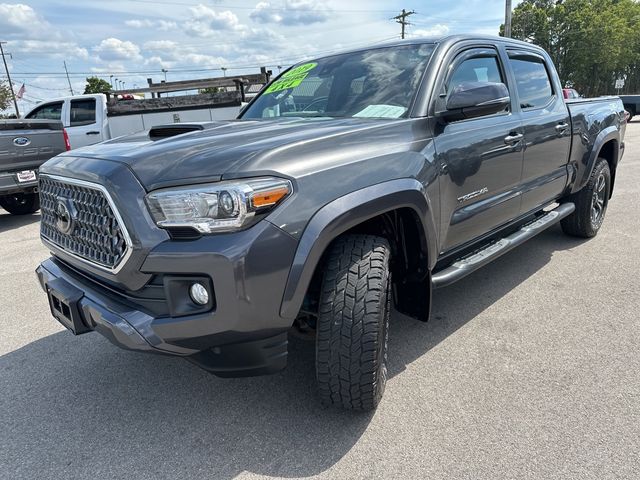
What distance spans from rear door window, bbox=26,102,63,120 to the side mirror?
1061 cm

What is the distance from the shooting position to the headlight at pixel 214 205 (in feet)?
6.02

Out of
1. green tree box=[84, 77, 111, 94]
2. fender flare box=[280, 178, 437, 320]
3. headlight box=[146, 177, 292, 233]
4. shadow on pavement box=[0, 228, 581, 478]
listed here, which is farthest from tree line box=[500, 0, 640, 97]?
headlight box=[146, 177, 292, 233]

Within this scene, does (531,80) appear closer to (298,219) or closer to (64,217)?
(298,219)

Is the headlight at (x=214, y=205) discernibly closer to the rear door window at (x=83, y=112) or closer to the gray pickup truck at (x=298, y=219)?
the gray pickup truck at (x=298, y=219)

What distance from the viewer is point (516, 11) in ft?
188

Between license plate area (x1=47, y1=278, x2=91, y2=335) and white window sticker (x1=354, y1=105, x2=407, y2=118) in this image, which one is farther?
white window sticker (x1=354, y1=105, x2=407, y2=118)

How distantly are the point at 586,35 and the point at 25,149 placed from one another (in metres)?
59.2

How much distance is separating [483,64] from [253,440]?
2881 millimetres

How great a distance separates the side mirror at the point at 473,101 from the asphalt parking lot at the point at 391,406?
1425mm

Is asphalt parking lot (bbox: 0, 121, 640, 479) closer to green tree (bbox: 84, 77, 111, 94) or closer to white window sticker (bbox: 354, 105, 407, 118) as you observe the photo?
white window sticker (bbox: 354, 105, 407, 118)

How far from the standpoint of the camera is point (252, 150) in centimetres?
201

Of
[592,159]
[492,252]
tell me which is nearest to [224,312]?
[492,252]

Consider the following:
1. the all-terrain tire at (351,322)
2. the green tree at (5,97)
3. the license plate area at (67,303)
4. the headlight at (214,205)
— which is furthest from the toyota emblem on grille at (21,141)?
the green tree at (5,97)

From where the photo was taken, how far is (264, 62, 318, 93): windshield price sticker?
3622mm
